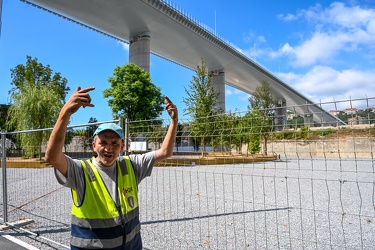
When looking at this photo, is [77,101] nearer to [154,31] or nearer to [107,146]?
[107,146]

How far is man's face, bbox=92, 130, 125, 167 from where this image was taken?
1785 millimetres

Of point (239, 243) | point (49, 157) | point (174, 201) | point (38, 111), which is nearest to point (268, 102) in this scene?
point (38, 111)

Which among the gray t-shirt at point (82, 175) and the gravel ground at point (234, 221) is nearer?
the gray t-shirt at point (82, 175)

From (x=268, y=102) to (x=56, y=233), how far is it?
3187cm

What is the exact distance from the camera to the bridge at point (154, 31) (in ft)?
97.1

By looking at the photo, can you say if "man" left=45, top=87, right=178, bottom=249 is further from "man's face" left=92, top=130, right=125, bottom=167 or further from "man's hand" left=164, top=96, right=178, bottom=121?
"man's hand" left=164, top=96, right=178, bottom=121

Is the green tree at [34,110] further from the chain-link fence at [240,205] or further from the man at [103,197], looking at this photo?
the man at [103,197]

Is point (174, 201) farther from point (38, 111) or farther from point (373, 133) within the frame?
point (38, 111)

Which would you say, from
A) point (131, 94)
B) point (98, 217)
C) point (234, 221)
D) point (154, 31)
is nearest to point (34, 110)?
point (131, 94)

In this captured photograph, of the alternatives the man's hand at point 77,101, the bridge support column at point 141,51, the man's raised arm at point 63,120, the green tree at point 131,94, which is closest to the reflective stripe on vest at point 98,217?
the man's raised arm at point 63,120

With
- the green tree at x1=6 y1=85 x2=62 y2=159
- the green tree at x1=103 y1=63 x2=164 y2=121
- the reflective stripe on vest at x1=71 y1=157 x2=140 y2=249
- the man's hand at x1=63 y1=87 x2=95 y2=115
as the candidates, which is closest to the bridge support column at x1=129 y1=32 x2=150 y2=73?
the green tree at x1=103 y1=63 x2=164 y2=121

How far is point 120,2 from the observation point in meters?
29.3

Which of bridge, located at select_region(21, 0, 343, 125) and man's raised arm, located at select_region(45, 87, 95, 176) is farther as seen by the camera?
Answer: bridge, located at select_region(21, 0, 343, 125)

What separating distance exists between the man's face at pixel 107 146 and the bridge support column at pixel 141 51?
33.0 m
